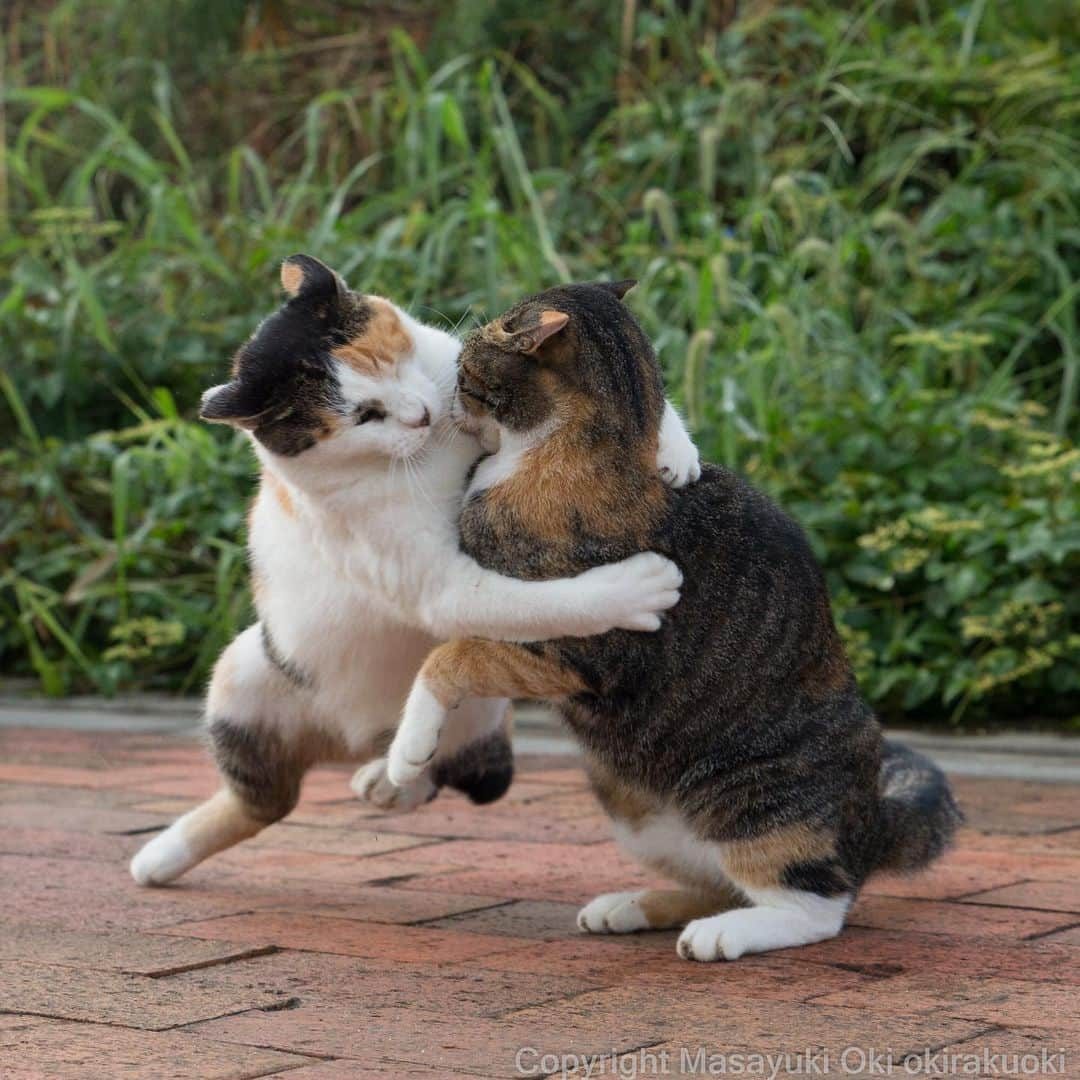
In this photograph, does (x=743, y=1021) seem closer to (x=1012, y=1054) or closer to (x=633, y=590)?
(x=1012, y=1054)

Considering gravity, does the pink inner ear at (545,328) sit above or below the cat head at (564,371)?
above

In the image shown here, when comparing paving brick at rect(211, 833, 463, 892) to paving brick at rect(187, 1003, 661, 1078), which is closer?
paving brick at rect(187, 1003, 661, 1078)

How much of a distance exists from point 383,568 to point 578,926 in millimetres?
687

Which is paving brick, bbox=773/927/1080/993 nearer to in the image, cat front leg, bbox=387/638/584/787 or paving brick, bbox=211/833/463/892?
cat front leg, bbox=387/638/584/787

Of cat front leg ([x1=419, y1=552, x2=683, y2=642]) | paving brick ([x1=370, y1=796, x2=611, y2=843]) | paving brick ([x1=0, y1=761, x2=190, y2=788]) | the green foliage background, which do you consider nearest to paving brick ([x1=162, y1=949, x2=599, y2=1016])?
cat front leg ([x1=419, y1=552, x2=683, y2=642])

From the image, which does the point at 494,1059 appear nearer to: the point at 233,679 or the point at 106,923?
the point at 106,923

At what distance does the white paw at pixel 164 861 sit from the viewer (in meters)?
3.02

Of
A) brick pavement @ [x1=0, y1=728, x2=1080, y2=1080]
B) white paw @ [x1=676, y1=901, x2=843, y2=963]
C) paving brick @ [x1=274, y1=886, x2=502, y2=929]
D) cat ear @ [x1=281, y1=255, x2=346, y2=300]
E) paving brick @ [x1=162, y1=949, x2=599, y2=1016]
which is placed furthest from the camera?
paving brick @ [x1=274, y1=886, x2=502, y2=929]

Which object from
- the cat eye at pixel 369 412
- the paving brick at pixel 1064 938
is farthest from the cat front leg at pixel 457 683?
Answer: the paving brick at pixel 1064 938

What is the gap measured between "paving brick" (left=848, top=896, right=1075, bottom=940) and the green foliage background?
1.61m

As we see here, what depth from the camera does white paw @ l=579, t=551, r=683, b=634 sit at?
8.03ft

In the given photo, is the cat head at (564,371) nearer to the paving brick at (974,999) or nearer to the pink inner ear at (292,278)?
the pink inner ear at (292,278)

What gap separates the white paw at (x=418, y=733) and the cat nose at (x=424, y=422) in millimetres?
405

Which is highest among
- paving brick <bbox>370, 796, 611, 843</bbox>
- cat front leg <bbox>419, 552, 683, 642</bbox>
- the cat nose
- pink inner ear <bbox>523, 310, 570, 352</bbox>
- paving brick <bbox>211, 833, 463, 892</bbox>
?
pink inner ear <bbox>523, 310, 570, 352</bbox>
